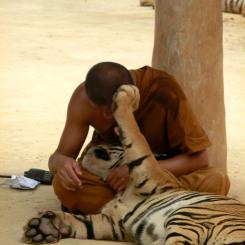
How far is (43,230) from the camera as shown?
4.85m

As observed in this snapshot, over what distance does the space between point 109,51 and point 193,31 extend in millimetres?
5783

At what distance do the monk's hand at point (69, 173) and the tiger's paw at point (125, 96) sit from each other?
41cm

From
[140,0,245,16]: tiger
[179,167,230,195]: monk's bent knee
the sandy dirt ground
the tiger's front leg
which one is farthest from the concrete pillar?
[140,0,245,16]: tiger

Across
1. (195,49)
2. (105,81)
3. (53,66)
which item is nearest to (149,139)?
(105,81)

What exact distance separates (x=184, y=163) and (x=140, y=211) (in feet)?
1.47

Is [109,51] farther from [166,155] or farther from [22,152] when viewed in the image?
[166,155]

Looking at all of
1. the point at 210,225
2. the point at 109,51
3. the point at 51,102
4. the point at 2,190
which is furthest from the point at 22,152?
the point at 109,51

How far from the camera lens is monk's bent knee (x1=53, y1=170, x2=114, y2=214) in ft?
17.0

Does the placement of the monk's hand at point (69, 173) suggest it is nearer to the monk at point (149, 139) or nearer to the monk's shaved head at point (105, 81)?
the monk at point (149, 139)

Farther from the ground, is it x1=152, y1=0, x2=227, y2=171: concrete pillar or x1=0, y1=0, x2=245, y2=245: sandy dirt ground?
x1=152, y1=0, x2=227, y2=171: concrete pillar

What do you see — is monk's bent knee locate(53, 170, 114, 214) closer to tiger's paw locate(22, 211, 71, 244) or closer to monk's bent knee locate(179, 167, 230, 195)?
tiger's paw locate(22, 211, 71, 244)

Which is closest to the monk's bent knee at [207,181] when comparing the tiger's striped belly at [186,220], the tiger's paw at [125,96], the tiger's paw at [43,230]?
the tiger's striped belly at [186,220]

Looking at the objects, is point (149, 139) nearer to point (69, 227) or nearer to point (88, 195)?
point (88, 195)

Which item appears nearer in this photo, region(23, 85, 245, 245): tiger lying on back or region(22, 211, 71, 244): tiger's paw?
region(23, 85, 245, 245): tiger lying on back
